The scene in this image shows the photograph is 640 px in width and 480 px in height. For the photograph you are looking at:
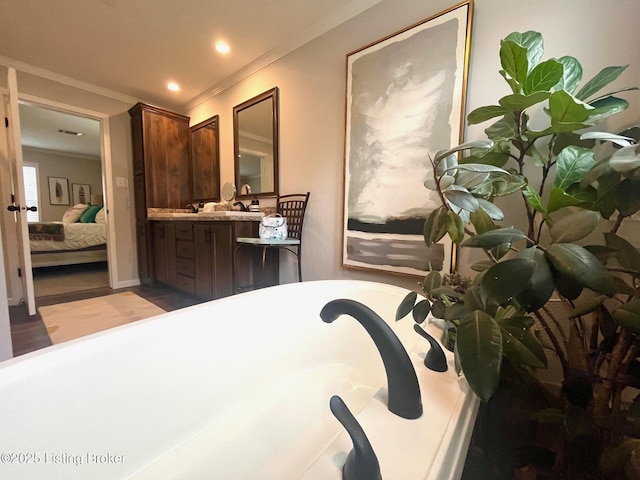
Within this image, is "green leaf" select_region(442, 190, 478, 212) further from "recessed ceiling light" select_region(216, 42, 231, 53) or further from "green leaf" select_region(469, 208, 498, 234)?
"recessed ceiling light" select_region(216, 42, 231, 53)

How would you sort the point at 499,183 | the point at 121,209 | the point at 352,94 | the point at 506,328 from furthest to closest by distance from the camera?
the point at 121,209 → the point at 352,94 → the point at 499,183 → the point at 506,328

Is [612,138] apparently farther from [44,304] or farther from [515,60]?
[44,304]

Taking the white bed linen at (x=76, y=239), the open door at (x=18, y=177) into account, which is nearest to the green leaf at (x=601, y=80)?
the open door at (x=18, y=177)

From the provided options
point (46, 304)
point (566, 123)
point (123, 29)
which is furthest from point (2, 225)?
point (566, 123)

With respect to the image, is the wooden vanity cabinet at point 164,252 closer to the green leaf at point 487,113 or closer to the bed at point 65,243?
the bed at point 65,243

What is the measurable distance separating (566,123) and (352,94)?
128cm

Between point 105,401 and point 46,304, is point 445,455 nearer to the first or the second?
point 105,401

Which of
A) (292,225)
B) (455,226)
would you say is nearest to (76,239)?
(292,225)

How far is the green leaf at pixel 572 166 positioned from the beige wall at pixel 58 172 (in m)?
8.05

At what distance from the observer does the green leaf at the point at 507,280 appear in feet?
1.27

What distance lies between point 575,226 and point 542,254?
0.35ft

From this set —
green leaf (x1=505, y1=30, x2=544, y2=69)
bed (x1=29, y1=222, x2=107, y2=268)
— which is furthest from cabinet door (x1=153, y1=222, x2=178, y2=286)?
green leaf (x1=505, y1=30, x2=544, y2=69)

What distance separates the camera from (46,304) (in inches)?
92.8

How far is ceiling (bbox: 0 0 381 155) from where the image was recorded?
1.68m
